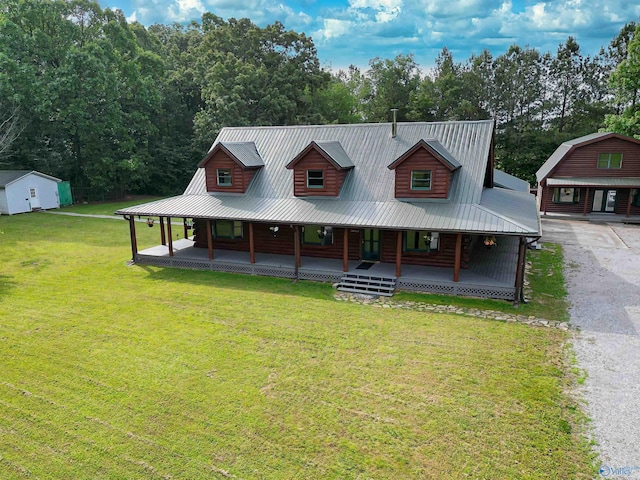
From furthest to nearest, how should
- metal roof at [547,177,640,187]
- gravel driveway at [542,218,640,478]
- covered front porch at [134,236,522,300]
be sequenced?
metal roof at [547,177,640,187] < covered front porch at [134,236,522,300] < gravel driveway at [542,218,640,478]

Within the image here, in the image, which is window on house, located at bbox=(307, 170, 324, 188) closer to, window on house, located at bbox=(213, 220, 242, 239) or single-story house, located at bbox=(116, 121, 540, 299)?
single-story house, located at bbox=(116, 121, 540, 299)

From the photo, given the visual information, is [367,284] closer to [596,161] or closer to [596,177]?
[596,177]

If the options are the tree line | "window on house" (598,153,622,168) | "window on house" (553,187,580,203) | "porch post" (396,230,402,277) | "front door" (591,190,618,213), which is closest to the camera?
"porch post" (396,230,402,277)

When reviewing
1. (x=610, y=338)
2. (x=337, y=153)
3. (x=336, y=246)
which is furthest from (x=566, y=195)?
(x=610, y=338)

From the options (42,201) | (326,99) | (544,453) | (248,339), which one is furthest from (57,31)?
(544,453)

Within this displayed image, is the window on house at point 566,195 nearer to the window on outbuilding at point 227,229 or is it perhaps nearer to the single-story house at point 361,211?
the single-story house at point 361,211

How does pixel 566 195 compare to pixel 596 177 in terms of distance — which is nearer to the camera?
pixel 596 177

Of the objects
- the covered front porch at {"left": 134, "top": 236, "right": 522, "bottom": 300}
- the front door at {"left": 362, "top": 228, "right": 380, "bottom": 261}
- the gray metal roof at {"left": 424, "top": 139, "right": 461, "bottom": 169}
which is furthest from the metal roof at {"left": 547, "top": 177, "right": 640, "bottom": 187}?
the front door at {"left": 362, "top": 228, "right": 380, "bottom": 261}

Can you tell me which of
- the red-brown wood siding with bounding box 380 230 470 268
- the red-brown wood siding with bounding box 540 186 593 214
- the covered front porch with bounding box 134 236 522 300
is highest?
the red-brown wood siding with bounding box 540 186 593 214

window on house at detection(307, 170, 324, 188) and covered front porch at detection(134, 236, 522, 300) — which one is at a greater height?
window on house at detection(307, 170, 324, 188)
